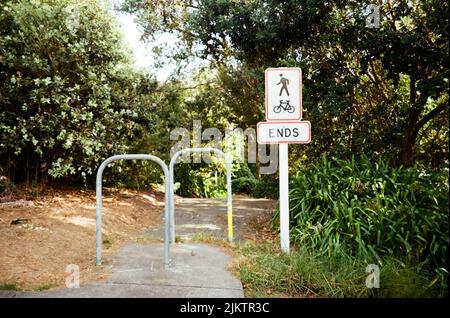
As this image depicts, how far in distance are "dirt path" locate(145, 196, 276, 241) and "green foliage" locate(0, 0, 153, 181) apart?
2.00m

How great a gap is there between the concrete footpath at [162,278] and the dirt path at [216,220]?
933 millimetres

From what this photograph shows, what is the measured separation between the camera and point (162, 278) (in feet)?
11.2

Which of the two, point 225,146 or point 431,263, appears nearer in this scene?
point 431,263

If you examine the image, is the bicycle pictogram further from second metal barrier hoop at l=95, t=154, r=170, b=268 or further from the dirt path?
the dirt path

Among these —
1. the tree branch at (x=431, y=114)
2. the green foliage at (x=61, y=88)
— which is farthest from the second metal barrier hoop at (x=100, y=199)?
the tree branch at (x=431, y=114)

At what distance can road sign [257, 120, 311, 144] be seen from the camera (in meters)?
4.15

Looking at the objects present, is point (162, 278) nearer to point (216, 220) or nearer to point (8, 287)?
point (8, 287)

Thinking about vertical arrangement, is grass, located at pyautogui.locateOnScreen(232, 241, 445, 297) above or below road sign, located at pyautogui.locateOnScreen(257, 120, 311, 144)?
below

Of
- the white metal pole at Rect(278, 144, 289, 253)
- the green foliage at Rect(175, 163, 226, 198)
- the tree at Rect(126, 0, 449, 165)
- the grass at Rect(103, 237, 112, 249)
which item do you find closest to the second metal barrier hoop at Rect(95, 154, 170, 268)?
the grass at Rect(103, 237, 112, 249)

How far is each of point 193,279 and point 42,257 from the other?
1781mm

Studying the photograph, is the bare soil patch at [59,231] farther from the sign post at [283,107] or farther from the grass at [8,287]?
the sign post at [283,107]

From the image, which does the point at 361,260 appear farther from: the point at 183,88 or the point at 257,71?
the point at 183,88
